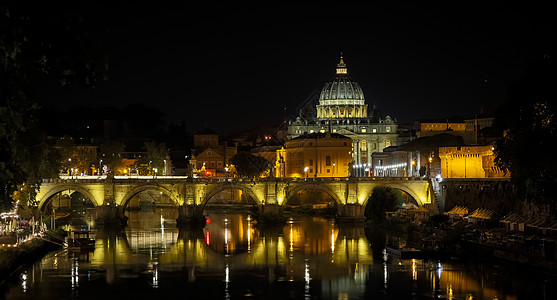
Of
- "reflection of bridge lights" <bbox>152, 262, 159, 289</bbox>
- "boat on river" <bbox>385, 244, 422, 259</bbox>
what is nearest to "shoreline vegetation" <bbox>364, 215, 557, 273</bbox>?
"boat on river" <bbox>385, 244, 422, 259</bbox>

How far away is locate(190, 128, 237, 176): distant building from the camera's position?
334ft

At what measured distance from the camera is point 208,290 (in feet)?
110

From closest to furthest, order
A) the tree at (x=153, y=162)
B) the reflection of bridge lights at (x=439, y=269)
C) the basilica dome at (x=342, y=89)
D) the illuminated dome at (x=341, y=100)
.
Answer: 1. the reflection of bridge lights at (x=439, y=269)
2. the tree at (x=153, y=162)
3. the illuminated dome at (x=341, y=100)
4. the basilica dome at (x=342, y=89)

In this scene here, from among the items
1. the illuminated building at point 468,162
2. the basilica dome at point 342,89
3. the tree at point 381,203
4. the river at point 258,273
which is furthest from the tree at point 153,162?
the basilica dome at point 342,89

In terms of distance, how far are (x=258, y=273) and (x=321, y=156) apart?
198ft

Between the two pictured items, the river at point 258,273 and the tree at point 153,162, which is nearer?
the river at point 258,273

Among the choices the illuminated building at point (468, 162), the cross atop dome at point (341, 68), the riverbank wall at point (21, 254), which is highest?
the cross atop dome at point (341, 68)

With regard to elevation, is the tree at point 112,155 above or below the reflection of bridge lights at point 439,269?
above

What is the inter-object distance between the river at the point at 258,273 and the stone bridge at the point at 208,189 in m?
7.34

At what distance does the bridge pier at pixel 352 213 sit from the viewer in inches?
2438

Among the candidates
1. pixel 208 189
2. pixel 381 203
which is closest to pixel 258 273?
pixel 208 189

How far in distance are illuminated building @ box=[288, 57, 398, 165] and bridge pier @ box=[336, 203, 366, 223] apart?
67.1 m

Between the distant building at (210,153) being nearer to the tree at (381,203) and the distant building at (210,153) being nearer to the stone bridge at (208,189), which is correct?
the stone bridge at (208,189)

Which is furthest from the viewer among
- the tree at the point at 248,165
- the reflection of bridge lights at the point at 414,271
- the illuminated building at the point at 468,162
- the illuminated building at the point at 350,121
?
the illuminated building at the point at 350,121
